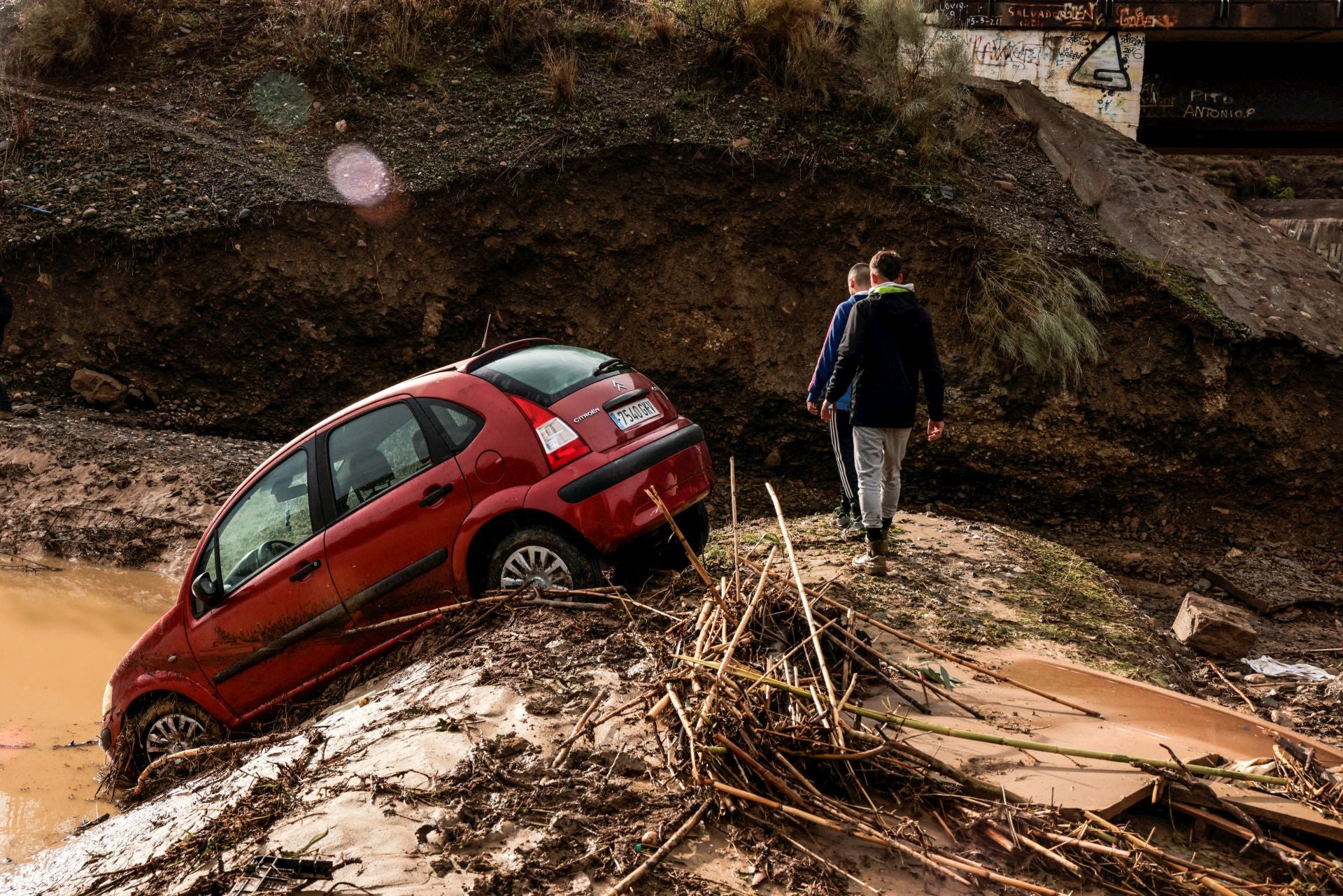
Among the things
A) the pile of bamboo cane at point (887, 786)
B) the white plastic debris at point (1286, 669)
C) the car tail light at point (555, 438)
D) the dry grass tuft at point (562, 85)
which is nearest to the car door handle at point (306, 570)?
the car tail light at point (555, 438)

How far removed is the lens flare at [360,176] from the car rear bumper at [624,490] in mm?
8669

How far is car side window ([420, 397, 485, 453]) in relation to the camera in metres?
5.30

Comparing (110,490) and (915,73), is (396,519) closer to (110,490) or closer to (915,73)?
(110,490)

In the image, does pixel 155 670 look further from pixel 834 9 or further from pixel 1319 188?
pixel 1319 188

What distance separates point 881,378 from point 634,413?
190 cm

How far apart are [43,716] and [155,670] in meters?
1.67

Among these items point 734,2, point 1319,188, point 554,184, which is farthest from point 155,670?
point 1319,188

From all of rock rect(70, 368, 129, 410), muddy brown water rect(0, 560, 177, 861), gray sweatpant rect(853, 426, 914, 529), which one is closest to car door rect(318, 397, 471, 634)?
muddy brown water rect(0, 560, 177, 861)

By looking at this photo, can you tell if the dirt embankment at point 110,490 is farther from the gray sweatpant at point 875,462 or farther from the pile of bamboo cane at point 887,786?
the pile of bamboo cane at point 887,786

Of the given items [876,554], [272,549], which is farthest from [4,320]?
[876,554]

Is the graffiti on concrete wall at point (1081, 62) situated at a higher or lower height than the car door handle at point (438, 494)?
higher

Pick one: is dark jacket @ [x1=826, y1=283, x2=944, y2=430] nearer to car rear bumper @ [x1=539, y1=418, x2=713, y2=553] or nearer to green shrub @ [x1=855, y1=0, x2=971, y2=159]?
car rear bumper @ [x1=539, y1=418, x2=713, y2=553]

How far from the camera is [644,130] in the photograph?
1298 cm

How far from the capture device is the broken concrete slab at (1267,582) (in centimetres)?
945
